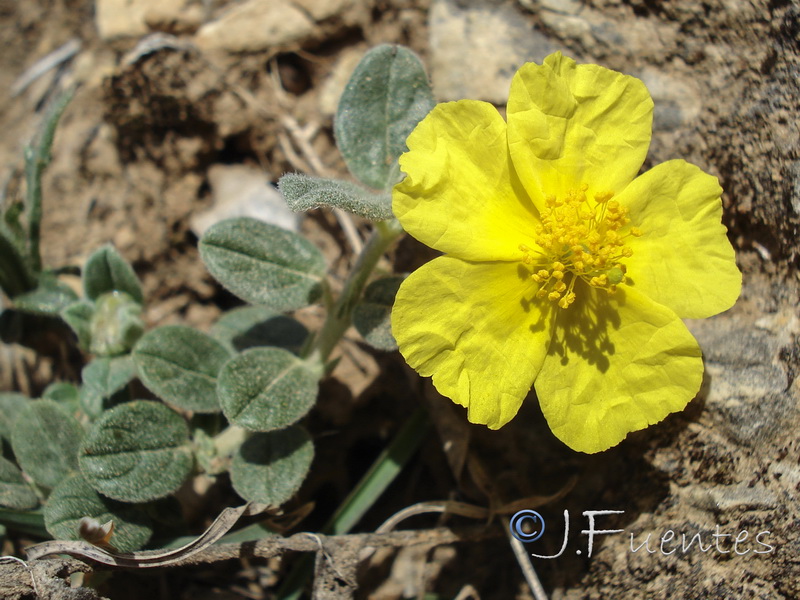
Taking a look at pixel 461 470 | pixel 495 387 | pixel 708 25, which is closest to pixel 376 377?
pixel 461 470

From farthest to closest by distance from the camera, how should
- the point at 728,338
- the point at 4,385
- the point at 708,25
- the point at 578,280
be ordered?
the point at 4,385 → the point at 708,25 → the point at 728,338 → the point at 578,280

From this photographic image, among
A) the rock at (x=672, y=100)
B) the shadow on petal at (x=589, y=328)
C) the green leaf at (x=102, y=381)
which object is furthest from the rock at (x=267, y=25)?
the shadow on petal at (x=589, y=328)

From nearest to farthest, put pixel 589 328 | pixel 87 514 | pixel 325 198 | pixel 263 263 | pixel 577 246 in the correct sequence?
1. pixel 325 198
2. pixel 577 246
3. pixel 589 328
4. pixel 87 514
5. pixel 263 263

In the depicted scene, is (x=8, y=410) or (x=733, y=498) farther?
(x=8, y=410)

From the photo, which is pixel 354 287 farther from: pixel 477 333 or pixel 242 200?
pixel 242 200

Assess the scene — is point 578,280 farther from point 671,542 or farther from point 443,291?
point 671,542

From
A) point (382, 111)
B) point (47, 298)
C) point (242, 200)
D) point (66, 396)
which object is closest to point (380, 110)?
point (382, 111)

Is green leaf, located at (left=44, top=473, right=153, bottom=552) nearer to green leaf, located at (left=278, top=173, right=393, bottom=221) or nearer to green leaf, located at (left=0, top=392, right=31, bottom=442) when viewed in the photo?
green leaf, located at (left=0, top=392, right=31, bottom=442)
